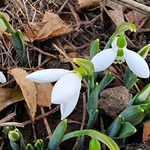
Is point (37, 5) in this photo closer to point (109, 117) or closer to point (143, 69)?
point (109, 117)

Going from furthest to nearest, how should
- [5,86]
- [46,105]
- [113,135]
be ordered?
1. [5,86]
2. [46,105]
3. [113,135]

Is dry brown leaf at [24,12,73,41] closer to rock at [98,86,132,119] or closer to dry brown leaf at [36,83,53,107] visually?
dry brown leaf at [36,83,53,107]

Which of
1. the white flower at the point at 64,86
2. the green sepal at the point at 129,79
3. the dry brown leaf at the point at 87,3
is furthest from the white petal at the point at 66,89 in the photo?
the dry brown leaf at the point at 87,3

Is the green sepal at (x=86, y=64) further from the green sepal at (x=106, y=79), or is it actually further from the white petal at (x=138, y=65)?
the green sepal at (x=106, y=79)

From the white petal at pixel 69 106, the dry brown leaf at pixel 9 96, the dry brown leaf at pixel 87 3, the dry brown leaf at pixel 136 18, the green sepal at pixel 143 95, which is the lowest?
the dry brown leaf at pixel 9 96

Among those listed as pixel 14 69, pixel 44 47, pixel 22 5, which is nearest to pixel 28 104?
pixel 14 69
